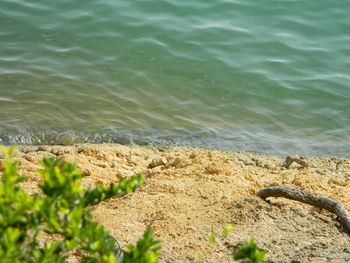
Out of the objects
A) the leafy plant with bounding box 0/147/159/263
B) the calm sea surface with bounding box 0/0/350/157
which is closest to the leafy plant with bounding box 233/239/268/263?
the leafy plant with bounding box 0/147/159/263

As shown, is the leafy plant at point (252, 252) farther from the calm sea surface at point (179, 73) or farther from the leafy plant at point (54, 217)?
the calm sea surface at point (179, 73)

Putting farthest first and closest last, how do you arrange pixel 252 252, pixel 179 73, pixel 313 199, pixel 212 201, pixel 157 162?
pixel 179 73
pixel 157 162
pixel 212 201
pixel 313 199
pixel 252 252

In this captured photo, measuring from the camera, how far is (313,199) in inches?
180

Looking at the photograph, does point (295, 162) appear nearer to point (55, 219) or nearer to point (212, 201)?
point (212, 201)

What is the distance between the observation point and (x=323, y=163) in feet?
22.0

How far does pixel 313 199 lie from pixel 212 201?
81 cm

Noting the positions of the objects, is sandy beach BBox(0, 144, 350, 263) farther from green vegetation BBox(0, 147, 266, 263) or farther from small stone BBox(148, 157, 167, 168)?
green vegetation BBox(0, 147, 266, 263)

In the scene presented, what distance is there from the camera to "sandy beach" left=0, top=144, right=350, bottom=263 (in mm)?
3957

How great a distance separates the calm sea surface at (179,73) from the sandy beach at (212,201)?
0.92 m

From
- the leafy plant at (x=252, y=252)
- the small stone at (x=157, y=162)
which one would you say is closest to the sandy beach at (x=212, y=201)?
the small stone at (x=157, y=162)

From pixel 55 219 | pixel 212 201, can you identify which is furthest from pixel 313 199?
pixel 55 219

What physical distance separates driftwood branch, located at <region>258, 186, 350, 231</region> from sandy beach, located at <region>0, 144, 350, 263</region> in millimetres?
62

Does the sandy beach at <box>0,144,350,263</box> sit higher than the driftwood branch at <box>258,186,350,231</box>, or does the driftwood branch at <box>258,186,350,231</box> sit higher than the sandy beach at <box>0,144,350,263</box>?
the driftwood branch at <box>258,186,350,231</box>

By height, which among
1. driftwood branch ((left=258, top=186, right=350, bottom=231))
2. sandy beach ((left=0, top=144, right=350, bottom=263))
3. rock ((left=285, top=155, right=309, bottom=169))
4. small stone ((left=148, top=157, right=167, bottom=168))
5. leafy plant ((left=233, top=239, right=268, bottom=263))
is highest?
leafy plant ((left=233, top=239, right=268, bottom=263))
